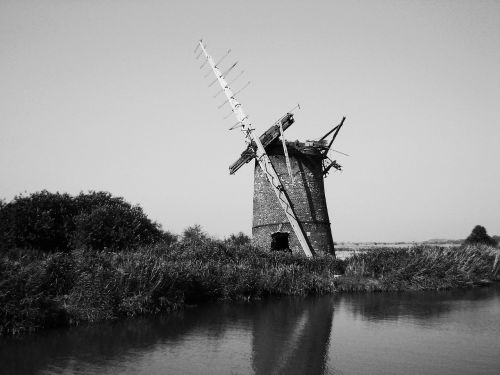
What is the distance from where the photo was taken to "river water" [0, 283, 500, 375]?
7566 mm

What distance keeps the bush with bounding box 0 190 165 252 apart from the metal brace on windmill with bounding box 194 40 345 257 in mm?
5780

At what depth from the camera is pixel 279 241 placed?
22562mm

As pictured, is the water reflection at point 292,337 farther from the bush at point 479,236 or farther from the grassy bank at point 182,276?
the bush at point 479,236

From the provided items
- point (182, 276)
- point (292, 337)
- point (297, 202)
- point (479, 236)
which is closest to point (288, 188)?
point (297, 202)

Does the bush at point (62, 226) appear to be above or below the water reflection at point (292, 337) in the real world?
above

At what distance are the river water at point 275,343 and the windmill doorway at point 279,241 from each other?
7.54 m

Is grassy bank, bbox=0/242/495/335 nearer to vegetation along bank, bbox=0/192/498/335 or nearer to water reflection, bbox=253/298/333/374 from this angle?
vegetation along bank, bbox=0/192/498/335

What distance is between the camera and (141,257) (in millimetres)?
13445

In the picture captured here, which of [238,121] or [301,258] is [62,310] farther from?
[238,121]

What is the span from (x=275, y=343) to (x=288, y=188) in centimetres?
1224

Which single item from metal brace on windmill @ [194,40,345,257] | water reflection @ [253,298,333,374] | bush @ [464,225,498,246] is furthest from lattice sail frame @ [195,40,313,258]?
bush @ [464,225,498,246]

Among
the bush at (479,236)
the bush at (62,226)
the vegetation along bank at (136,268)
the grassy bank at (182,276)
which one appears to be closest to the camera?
the grassy bank at (182,276)

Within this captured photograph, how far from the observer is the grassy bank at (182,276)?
1043cm

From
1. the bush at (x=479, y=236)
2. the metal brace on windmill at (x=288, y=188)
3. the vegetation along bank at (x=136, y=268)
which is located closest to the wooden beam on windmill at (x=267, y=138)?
the metal brace on windmill at (x=288, y=188)
